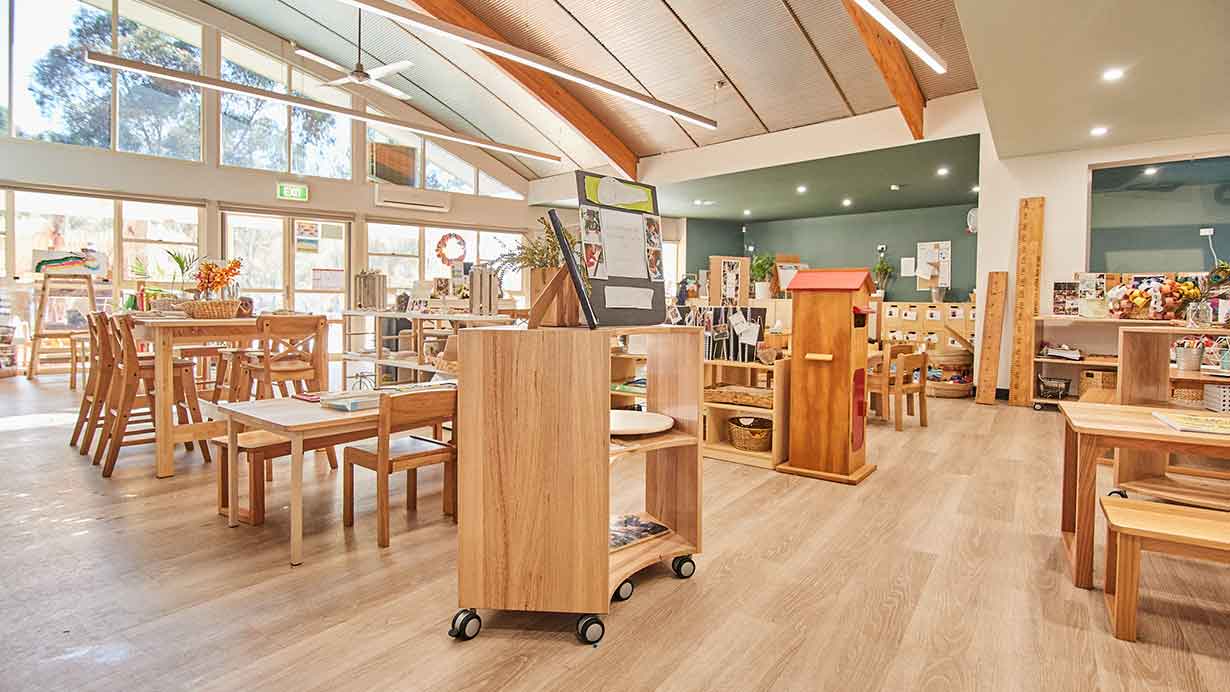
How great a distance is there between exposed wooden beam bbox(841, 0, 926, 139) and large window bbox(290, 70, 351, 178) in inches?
303

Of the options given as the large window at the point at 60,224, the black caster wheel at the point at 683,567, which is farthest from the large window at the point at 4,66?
the black caster wheel at the point at 683,567

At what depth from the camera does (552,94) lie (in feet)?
29.5

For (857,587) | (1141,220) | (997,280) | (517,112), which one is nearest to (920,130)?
(997,280)

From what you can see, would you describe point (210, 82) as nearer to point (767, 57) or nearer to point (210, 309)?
point (210, 309)

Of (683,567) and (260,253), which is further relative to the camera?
(260,253)

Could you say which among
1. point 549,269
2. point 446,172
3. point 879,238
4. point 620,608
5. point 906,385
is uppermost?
point 446,172

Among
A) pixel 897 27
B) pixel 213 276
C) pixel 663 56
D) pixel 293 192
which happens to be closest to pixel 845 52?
pixel 663 56

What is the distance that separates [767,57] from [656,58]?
1.29 m

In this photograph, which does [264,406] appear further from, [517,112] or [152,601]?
[517,112]

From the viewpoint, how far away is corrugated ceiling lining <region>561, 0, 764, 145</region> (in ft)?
23.6

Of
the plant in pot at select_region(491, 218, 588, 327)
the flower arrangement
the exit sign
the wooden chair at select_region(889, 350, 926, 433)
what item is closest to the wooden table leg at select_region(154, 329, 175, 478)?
the flower arrangement

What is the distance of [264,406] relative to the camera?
10.2 feet

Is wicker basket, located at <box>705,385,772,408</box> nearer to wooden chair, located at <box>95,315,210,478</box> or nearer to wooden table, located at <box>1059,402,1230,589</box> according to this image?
wooden table, located at <box>1059,402,1230,589</box>

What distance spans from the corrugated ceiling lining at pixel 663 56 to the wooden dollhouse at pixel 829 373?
4454 mm
